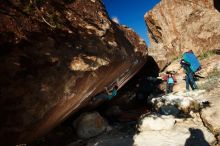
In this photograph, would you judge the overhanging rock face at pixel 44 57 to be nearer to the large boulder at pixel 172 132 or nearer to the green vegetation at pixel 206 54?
the large boulder at pixel 172 132

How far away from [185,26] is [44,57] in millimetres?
13077

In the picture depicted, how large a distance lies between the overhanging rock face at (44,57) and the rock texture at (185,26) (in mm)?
8907

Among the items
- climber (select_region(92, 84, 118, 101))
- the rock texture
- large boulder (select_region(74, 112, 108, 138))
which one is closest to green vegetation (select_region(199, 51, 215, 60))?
the rock texture

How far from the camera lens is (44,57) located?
4.07m

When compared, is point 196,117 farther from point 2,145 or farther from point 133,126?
point 2,145

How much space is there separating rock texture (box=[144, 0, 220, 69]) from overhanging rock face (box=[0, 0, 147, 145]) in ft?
29.2

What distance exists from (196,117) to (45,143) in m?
5.30

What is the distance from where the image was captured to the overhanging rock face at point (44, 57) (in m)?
3.58

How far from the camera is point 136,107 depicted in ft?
33.5

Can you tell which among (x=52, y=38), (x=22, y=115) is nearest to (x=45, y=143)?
(x=22, y=115)

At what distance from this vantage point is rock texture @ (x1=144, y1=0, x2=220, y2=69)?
1344 cm

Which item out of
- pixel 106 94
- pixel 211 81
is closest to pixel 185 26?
pixel 211 81

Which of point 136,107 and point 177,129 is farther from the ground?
point 136,107

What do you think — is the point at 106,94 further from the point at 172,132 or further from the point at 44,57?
the point at 44,57
